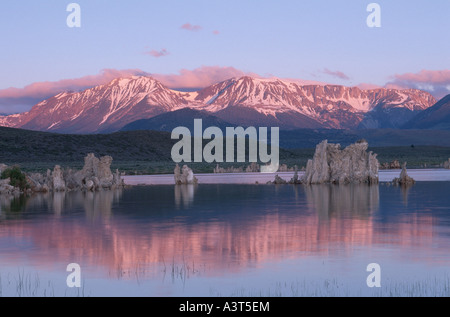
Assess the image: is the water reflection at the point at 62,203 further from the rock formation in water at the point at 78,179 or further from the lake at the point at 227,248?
the rock formation in water at the point at 78,179

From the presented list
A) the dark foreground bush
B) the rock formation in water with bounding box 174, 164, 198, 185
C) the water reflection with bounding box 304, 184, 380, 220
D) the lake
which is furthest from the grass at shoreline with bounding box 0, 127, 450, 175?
the lake

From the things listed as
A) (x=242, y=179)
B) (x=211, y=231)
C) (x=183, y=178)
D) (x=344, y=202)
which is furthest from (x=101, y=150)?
(x=211, y=231)

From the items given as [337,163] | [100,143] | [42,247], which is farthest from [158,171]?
[42,247]

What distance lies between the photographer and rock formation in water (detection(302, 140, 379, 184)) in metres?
49.5

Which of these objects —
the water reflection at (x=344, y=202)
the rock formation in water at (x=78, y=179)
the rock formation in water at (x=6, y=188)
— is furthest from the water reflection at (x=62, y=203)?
the water reflection at (x=344, y=202)

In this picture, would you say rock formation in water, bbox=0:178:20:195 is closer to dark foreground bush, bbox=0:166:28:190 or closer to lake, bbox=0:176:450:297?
dark foreground bush, bbox=0:166:28:190

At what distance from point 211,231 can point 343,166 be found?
2957 centimetres

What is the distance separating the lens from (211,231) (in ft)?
72.4

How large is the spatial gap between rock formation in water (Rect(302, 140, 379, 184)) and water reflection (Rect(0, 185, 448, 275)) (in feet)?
47.6

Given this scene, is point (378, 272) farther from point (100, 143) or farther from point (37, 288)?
point (100, 143)

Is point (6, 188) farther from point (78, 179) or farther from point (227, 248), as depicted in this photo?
point (227, 248)

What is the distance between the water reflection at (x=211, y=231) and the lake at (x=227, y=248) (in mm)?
33

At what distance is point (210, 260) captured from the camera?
654 inches
